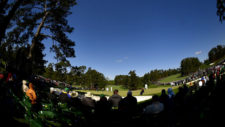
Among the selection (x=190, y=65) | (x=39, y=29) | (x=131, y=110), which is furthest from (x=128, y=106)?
(x=190, y=65)


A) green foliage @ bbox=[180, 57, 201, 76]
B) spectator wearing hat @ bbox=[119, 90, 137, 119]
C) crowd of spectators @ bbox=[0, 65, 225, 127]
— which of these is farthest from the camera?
green foliage @ bbox=[180, 57, 201, 76]

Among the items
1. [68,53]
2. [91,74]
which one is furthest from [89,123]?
[91,74]

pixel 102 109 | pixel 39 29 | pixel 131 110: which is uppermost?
pixel 39 29

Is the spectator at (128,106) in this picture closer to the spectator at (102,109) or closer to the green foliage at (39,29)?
the spectator at (102,109)

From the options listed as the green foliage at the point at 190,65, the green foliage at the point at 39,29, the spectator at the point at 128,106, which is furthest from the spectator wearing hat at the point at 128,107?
the green foliage at the point at 190,65

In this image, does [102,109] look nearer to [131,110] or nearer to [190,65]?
[131,110]

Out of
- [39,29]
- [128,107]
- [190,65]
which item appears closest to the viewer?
[128,107]

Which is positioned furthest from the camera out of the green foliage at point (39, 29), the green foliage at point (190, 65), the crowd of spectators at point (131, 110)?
the green foliage at point (190, 65)

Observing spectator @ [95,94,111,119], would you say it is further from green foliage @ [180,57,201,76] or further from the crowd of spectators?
green foliage @ [180,57,201,76]

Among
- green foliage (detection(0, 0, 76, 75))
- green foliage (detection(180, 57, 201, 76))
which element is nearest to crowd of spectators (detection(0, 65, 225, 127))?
green foliage (detection(0, 0, 76, 75))

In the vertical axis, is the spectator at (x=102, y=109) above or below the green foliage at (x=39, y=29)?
below

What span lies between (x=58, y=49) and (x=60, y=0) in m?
5.77

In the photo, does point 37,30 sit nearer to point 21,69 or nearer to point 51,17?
point 51,17

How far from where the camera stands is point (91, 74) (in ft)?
243
